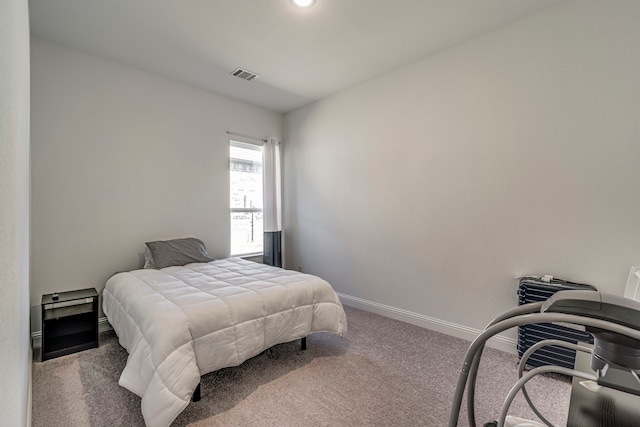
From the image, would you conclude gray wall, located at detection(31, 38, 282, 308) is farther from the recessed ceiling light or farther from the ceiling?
the recessed ceiling light


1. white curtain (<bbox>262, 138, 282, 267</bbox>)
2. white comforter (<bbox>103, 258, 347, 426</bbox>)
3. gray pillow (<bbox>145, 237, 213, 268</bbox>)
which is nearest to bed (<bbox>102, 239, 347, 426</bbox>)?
white comforter (<bbox>103, 258, 347, 426</bbox>)

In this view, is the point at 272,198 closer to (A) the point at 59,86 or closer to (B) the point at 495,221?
(A) the point at 59,86

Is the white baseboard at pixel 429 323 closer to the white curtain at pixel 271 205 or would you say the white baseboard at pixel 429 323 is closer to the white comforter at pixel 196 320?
the white comforter at pixel 196 320

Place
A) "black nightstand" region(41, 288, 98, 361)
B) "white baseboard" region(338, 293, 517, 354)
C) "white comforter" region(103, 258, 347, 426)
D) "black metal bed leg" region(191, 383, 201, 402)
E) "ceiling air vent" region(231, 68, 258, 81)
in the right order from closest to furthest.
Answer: "white comforter" region(103, 258, 347, 426) → "black metal bed leg" region(191, 383, 201, 402) → "black nightstand" region(41, 288, 98, 361) → "white baseboard" region(338, 293, 517, 354) → "ceiling air vent" region(231, 68, 258, 81)

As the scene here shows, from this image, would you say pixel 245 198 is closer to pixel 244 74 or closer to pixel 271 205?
pixel 271 205

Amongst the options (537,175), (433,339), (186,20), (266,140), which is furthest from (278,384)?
(266,140)

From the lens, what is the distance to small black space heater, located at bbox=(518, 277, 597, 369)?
2.03 metres

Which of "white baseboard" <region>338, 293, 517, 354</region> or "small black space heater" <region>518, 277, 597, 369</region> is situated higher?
"small black space heater" <region>518, 277, 597, 369</region>

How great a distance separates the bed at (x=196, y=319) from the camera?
1586 mm

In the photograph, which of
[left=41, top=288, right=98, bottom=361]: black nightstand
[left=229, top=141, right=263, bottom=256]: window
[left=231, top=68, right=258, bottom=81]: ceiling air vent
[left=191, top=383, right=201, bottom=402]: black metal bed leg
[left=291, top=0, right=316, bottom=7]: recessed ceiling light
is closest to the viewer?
[left=191, top=383, right=201, bottom=402]: black metal bed leg

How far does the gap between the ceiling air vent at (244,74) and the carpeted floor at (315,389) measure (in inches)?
111

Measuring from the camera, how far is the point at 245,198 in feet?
13.8

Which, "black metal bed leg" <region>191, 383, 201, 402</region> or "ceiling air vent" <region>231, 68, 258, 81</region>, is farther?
"ceiling air vent" <region>231, 68, 258, 81</region>

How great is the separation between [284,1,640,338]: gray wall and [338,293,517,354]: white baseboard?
0.15 feet
